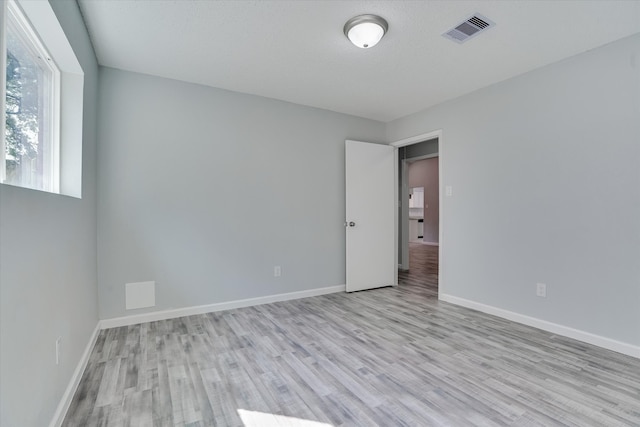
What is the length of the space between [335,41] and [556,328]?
3.24 meters

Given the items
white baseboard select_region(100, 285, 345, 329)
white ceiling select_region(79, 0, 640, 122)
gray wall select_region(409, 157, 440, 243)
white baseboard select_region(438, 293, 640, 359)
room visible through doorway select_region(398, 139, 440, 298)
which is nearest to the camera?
white ceiling select_region(79, 0, 640, 122)

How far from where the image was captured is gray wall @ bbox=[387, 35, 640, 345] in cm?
238

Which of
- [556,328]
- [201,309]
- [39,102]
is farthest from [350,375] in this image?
[39,102]

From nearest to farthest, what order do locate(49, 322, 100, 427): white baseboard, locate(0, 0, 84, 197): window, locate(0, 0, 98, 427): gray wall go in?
1. locate(0, 0, 98, 427): gray wall
2. locate(0, 0, 84, 197): window
3. locate(49, 322, 100, 427): white baseboard

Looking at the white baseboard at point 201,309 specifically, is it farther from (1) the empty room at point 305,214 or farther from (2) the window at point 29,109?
(2) the window at point 29,109

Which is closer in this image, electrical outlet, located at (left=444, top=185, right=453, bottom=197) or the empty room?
the empty room

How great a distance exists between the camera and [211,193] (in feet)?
10.9

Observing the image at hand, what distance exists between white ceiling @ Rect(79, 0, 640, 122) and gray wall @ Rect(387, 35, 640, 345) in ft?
0.87

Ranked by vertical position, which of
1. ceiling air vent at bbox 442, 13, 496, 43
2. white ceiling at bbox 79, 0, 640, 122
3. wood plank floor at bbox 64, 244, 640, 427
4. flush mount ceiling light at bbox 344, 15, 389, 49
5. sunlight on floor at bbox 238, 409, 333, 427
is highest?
white ceiling at bbox 79, 0, 640, 122

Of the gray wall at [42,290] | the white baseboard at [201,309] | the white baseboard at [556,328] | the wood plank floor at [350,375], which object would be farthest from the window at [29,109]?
the white baseboard at [556,328]

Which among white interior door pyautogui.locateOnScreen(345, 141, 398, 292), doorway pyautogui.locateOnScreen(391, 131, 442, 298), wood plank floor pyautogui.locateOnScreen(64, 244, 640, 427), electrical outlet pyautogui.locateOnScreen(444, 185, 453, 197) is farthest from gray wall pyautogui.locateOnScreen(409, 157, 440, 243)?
wood plank floor pyautogui.locateOnScreen(64, 244, 640, 427)

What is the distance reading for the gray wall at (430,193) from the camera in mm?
9633

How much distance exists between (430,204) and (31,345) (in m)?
9.84

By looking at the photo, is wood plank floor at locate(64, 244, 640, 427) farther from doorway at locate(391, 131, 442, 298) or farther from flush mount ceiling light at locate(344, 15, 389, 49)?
flush mount ceiling light at locate(344, 15, 389, 49)
